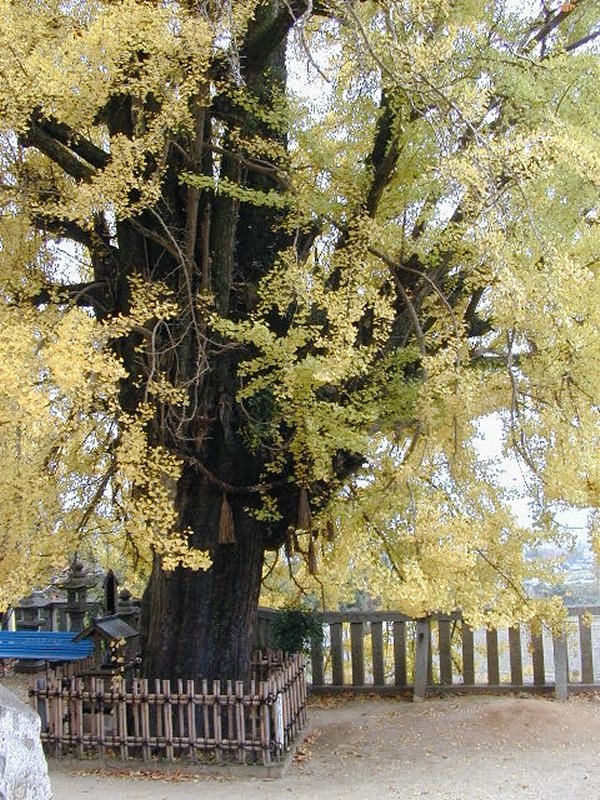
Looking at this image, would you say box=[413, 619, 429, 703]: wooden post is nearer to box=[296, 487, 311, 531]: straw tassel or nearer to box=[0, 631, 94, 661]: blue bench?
box=[296, 487, 311, 531]: straw tassel

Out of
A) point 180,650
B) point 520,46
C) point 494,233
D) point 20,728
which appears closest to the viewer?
point 20,728

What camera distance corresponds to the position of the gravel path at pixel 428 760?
6.53 m

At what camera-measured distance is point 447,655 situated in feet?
32.9

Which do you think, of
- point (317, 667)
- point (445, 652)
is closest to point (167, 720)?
point (317, 667)

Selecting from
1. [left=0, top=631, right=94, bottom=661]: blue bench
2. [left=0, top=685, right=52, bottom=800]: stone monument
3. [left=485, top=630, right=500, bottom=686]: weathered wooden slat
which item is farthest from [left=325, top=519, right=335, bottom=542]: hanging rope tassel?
[left=0, top=631, right=94, bottom=661]: blue bench

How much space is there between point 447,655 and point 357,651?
1085 mm

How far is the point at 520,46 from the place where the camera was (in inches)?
278

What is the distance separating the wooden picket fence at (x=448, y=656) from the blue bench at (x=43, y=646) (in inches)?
117

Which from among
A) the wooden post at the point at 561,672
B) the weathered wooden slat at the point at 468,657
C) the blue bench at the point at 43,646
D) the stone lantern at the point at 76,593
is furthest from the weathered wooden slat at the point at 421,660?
the stone lantern at the point at 76,593

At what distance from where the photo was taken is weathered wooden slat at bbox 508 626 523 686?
32.1ft

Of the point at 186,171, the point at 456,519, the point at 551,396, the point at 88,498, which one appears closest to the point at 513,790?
the point at 456,519

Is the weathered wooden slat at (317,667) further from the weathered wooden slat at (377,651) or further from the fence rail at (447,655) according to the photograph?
the weathered wooden slat at (377,651)

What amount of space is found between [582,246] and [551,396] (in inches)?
50.0

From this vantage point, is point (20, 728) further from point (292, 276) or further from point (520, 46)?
point (520, 46)
